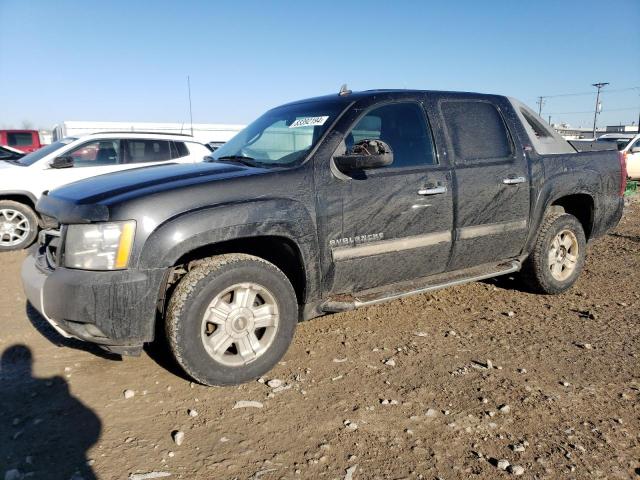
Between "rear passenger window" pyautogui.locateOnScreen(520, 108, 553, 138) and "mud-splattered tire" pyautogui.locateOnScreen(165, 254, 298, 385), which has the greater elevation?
"rear passenger window" pyautogui.locateOnScreen(520, 108, 553, 138)

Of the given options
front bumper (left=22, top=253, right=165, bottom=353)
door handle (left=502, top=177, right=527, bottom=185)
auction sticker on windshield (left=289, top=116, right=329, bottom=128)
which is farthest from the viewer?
door handle (left=502, top=177, right=527, bottom=185)

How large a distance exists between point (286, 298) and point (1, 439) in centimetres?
171

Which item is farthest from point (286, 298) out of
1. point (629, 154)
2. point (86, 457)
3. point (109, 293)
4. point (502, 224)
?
point (629, 154)

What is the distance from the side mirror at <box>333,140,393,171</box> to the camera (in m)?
3.24

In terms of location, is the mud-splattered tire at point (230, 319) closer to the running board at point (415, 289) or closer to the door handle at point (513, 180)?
the running board at point (415, 289)

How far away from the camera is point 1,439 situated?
2.56 m

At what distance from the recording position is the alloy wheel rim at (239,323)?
3.05m

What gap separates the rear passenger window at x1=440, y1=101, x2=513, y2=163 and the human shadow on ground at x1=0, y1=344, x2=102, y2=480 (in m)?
3.20

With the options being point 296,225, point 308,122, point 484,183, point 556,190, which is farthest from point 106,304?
point 556,190

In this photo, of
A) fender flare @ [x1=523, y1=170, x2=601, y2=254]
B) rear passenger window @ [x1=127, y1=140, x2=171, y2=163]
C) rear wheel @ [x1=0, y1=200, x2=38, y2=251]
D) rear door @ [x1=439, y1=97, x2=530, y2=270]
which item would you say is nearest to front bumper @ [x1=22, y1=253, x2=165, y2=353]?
rear door @ [x1=439, y1=97, x2=530, y2=270]

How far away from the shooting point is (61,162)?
732 cm

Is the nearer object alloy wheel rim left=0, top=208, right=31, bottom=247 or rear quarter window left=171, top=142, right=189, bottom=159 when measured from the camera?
alloy wheel rim left=0, top=208, right=31, bottom=247

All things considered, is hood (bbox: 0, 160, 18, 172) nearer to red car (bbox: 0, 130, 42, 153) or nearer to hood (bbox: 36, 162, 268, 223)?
hood (bbox: 36, 162, 268, 223)

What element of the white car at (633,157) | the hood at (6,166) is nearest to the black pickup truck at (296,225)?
the hood at (6,166)
